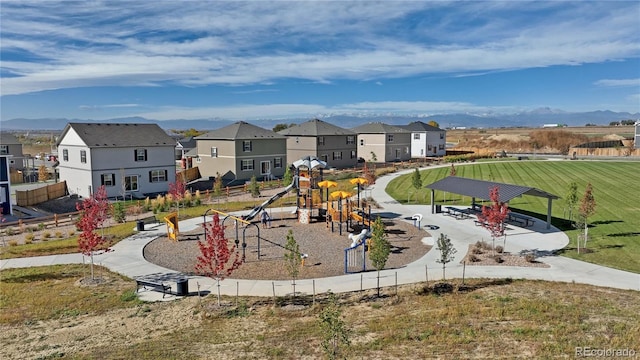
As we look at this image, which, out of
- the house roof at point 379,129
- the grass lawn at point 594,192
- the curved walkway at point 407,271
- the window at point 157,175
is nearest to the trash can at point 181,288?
the curved walkway at point 407,271

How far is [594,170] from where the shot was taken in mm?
56219

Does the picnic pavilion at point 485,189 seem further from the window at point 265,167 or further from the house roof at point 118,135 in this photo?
the house roof at point 118,135

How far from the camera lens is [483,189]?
27.7 metres

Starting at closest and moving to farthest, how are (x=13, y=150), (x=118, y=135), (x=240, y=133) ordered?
(x=118, y=135)
(x=240, y=133)
(x=13, y=150)

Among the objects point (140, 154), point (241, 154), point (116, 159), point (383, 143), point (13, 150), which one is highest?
point (383, 143)

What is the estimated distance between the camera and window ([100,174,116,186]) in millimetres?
40562

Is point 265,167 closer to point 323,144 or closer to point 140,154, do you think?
point 323,144

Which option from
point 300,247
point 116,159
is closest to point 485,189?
point 300,247

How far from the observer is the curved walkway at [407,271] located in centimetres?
1791

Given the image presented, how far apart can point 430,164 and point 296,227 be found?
4300 centimetres

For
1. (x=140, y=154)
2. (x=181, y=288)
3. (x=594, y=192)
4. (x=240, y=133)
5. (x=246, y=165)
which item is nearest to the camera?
(x=181, y=288)

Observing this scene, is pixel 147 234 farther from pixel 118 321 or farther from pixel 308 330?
pixel 308 330

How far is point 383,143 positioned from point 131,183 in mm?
40908

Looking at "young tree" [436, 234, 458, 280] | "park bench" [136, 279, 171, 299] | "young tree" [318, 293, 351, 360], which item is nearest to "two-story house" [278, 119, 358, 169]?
"young tree" [436, 234, 458, 280]
